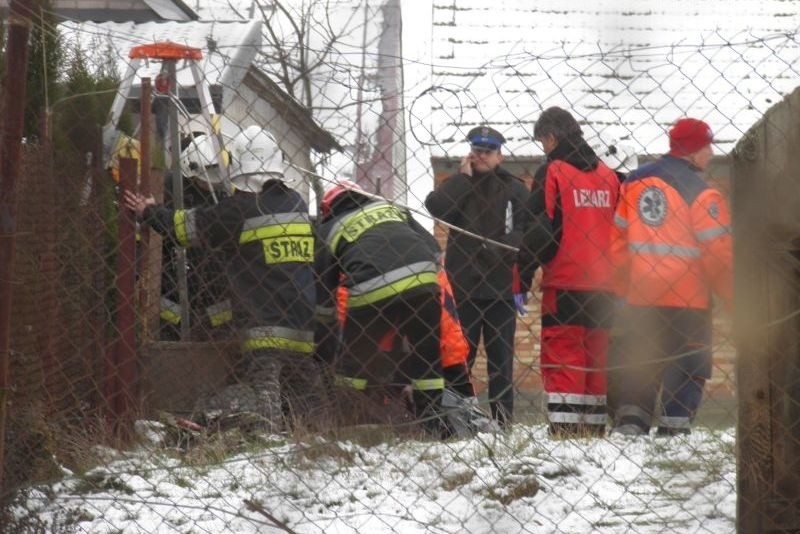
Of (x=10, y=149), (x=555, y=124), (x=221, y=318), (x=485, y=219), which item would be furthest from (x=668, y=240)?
(x=10, y=149)

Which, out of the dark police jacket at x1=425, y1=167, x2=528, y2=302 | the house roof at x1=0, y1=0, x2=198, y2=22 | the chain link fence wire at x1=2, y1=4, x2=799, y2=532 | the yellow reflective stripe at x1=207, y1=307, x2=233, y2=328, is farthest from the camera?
the house roof at x1=0, y1=0, x2=198, y2=22

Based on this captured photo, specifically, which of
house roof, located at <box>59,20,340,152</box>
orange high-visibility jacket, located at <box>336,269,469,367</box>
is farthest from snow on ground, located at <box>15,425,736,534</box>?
orange high-visibility jacket, located at <box>336,269,469,367</box>

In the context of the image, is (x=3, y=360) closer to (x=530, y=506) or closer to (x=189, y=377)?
(x=189, y=377)

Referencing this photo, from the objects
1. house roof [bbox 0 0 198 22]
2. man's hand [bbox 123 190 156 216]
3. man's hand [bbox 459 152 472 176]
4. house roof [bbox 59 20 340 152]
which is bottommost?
man's hand [bbox 123 190 156 216]

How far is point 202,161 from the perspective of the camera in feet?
17.3

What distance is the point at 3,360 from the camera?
4.06 metres

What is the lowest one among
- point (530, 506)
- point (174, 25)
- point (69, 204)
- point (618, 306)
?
point (530, 506)

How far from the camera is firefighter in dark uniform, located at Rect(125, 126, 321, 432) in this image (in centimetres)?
491

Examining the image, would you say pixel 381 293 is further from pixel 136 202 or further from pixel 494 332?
pixel 494 332

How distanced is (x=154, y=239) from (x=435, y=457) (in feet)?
4.99

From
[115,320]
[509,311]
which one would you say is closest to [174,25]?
[509,311]

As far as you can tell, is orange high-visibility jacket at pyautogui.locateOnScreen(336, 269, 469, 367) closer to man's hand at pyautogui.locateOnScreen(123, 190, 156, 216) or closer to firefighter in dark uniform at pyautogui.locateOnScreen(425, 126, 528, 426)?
A: firefighter in dark uniform at pyautogui.locateOnScreen(425, 126, 528, 426)

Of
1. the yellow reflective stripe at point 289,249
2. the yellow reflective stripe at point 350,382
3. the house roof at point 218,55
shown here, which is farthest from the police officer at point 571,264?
the house roof at point 218,55

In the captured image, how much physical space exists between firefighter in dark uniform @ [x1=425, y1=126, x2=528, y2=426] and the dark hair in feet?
0.50
